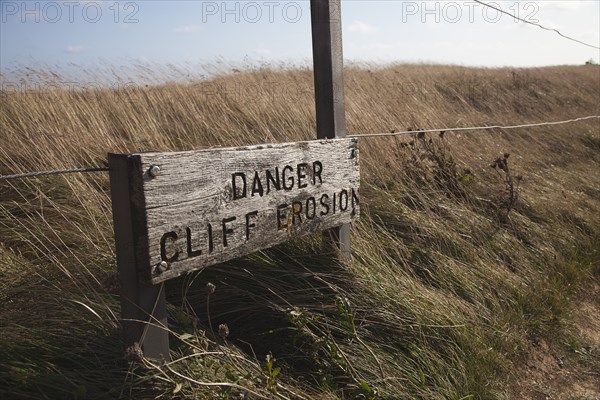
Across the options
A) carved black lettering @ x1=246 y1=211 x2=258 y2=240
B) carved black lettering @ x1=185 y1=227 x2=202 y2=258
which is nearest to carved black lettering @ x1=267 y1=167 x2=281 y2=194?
carved black lettering @ x1=246 y1=211 x2=258 y2=240

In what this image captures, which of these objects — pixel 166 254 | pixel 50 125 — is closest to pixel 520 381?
pixel 166 254

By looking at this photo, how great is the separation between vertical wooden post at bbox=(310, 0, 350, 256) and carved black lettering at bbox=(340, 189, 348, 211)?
12 centimetres

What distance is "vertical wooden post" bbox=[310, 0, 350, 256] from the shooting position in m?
2.64

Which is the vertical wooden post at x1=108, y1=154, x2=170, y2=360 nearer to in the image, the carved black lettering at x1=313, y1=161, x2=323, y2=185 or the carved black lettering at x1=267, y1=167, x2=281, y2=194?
the carved black lettering at x1=267, y1=167, x2=281, y2=194

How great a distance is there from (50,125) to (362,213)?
233cm

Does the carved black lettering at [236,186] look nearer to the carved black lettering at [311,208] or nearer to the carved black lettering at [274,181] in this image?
the carved black lettering at [274,181]

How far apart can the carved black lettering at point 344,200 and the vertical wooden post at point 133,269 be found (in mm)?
1052

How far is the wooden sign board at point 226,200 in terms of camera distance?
5.60 feet

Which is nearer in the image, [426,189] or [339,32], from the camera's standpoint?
[339,32]

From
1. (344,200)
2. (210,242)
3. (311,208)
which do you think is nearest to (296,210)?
(311,208)

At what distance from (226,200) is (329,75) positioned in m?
1.02

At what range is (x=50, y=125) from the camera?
4.01m

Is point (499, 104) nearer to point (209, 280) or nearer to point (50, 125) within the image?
point (50, 125)

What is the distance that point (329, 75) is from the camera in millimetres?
2693
